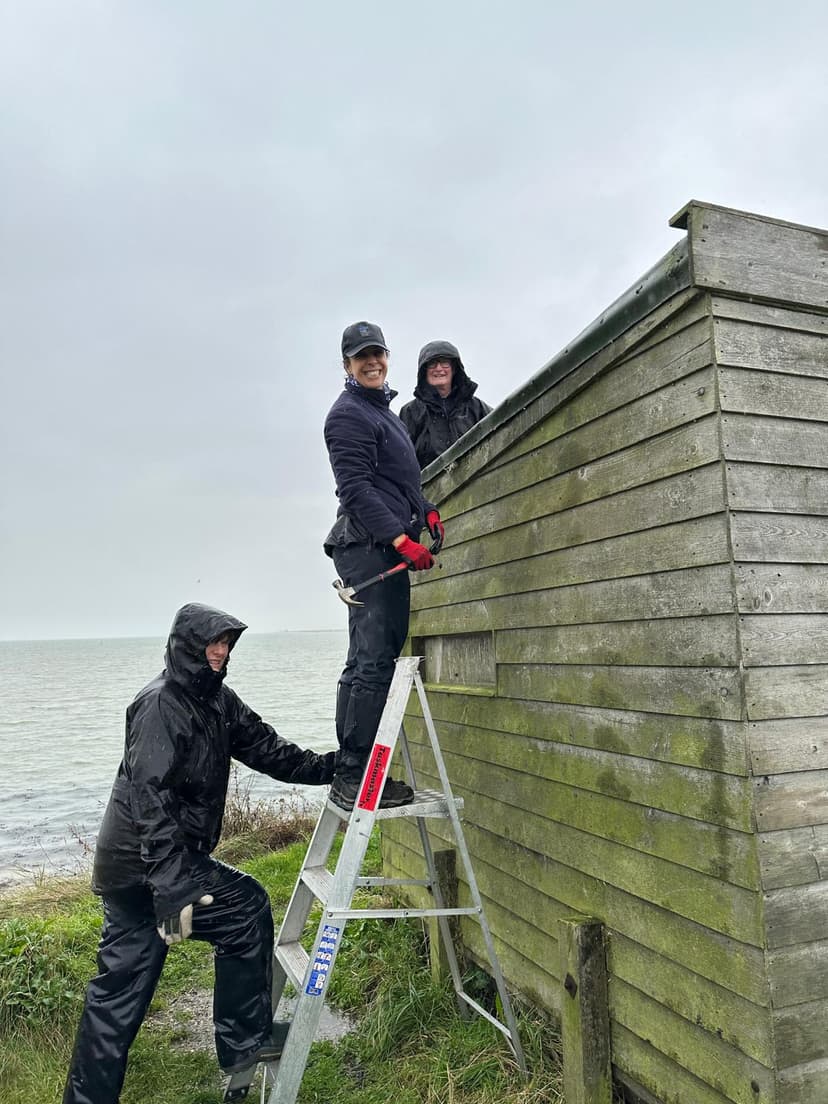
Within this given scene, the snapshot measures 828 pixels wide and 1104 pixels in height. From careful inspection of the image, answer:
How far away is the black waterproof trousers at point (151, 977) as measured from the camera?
11.5ft

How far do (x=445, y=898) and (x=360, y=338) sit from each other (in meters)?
3.39

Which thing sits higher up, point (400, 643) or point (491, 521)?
point (491, 521)

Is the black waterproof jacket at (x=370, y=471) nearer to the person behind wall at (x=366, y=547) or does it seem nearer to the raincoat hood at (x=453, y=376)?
the person behind wall at (x=366, y=547)

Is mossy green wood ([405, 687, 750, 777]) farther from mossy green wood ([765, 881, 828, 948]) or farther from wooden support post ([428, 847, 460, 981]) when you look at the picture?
wooden support post ([428, 847, 460, 981])

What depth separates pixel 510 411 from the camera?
4172 millimetres

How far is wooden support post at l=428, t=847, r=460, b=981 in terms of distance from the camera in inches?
189

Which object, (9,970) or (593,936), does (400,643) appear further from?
(9,970)

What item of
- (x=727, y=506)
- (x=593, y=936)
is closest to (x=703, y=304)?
(x=727, y=506)

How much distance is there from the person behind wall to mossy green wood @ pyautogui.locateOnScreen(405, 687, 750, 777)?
774 mm

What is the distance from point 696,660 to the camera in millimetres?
2760

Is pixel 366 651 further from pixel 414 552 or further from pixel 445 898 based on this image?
pixel 445 898

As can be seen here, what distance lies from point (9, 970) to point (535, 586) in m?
4.14

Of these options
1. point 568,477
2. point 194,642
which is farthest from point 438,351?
point 194,642

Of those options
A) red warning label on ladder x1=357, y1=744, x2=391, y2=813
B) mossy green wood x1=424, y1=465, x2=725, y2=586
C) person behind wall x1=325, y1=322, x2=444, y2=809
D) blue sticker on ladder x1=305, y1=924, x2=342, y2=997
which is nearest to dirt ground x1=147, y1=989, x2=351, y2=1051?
blue sticker on ladder x1=305, y1=924, x2=342, y2=997
